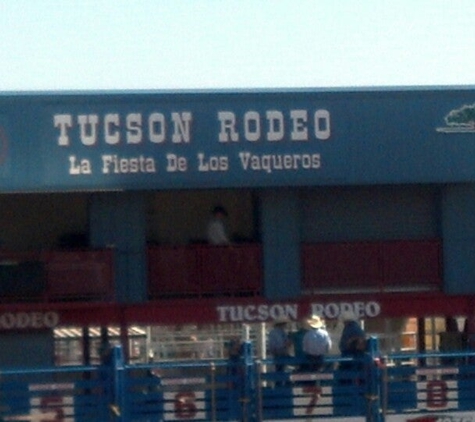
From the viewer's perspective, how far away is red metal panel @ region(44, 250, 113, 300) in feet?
80.9

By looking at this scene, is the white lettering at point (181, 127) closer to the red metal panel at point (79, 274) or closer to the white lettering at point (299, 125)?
the white lettering at point (299, 125)

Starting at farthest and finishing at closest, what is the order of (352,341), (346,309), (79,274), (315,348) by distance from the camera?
(346,309) → (79,274) → (352,341) → (315,348)

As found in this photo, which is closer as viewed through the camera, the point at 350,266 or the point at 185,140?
the point at 185,140

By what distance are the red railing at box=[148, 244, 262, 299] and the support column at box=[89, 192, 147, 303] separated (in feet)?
0.75

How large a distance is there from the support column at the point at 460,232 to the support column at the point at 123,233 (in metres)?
5.28

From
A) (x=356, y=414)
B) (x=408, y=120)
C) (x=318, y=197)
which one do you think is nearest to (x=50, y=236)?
(x=318, y=197)

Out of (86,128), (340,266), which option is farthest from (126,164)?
(340,266)

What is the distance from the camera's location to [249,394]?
20.3 meters

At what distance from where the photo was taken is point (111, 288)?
24.9m

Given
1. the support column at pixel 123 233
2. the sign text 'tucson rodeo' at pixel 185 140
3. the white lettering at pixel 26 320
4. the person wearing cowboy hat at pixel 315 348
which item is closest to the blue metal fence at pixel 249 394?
the person wearing cowboy hat at pixel 315 348

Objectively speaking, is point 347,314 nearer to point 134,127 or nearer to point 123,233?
point 123,233

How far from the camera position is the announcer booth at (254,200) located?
24.8 metres

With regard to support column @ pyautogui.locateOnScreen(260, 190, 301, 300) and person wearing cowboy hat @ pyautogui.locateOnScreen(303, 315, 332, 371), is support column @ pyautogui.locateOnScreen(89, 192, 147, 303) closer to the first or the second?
support column @ pyautogui.locateOnScreen(260, 190, 301, 300)

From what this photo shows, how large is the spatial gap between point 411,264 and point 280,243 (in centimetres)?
228
